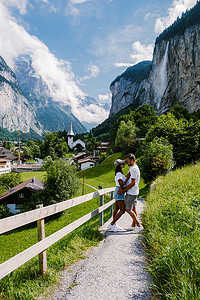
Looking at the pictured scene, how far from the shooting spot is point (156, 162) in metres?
13.6

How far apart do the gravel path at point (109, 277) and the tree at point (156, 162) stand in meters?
10.3

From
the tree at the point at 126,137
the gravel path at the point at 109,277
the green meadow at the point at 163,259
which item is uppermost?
the tree at the point at 126,137

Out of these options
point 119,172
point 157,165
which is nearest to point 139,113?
point 157,165

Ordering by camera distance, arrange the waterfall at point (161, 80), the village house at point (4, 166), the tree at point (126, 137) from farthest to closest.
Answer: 1. the waterfall at point (161, 80)
2. the village house at point (4, 166)
3. the tree at point (126, 137)

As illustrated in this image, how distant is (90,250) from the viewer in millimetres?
4027

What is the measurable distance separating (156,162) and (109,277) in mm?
11550

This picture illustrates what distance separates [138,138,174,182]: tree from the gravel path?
33.9ft

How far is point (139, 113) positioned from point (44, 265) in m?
59.6

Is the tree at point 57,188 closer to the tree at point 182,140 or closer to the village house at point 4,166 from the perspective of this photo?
the tree at point 182,140

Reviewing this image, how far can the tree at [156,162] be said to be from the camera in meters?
13.7

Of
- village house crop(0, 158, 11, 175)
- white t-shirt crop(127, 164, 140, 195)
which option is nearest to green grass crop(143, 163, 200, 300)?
white t-shirt crop(127, 164, 140, 195)

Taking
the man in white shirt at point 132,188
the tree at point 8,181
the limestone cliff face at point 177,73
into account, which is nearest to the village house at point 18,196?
the tree at point 8,181

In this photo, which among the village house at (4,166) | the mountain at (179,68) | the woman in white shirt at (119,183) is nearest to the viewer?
the woman in white shirt at (119,183)

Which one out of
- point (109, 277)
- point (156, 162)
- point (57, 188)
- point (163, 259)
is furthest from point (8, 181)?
point (163, 259)
